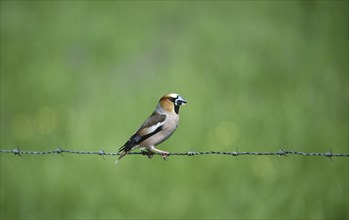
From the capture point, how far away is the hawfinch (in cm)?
797

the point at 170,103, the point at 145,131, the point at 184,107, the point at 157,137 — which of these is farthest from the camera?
the point at 184,107

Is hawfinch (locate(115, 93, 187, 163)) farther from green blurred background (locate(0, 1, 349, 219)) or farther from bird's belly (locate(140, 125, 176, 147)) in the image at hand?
green blurred background (locate(0, 1, 349, 219))

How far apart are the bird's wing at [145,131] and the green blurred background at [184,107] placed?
351 cm

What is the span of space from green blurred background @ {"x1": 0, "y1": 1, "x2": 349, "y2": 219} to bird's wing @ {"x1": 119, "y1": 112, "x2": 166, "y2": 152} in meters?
3.51

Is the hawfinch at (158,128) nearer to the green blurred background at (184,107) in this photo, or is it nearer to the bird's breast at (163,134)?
the bird's breast at (163,134)

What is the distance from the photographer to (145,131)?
26.2 ft

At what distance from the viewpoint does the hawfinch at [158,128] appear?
26.2 ft

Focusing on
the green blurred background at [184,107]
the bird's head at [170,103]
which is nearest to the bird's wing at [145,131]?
the bird's head at [170,103]

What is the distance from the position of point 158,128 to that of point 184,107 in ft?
18.4

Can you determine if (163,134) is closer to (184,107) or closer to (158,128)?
(158,128)

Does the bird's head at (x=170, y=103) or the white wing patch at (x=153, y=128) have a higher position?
the bird's head at (x=170, y=103)

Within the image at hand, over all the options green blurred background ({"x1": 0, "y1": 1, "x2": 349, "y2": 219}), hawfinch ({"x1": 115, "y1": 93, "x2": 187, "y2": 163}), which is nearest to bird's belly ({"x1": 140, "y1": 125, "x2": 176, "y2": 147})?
hawfinch ({"x1": 115, "y1": 93, "x2": 187, "y2": 163})

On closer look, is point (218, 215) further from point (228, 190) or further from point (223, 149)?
point (223, 149)

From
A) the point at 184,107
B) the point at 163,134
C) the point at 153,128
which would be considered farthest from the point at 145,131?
the point at 184,107
